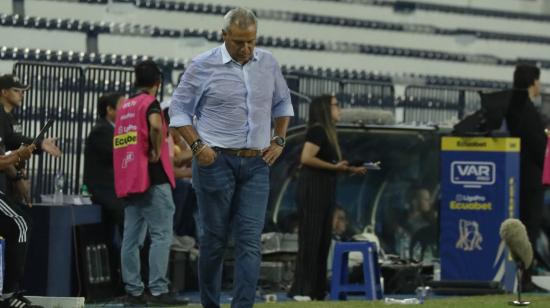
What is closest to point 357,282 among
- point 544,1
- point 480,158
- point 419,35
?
point 480,158

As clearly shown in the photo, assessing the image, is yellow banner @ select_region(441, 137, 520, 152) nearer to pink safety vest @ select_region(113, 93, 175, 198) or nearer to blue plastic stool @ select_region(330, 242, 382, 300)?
blue plastic stool @ select_region(330, 242, 382, 300)

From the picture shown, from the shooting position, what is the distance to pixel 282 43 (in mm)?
16062

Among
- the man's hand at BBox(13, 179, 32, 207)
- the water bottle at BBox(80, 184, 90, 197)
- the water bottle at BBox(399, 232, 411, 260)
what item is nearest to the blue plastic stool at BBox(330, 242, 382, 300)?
the water bottle at BBox(80, 184, 90, 197)

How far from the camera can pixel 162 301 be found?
25.7 feet

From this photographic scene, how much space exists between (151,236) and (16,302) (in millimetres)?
1567

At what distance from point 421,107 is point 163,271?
6051 millimetres

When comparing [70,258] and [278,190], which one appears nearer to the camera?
[70,258]

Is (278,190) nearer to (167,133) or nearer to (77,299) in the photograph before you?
(167,133)

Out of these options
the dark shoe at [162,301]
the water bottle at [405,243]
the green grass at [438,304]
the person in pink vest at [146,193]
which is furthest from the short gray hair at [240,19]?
the water bottle at [405,243]

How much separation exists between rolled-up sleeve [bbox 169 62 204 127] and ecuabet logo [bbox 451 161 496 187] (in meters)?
3.79

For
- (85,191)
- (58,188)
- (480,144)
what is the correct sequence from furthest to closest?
(480,144) < (85,191) < (58,188)

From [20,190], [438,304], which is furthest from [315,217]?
[20,190]

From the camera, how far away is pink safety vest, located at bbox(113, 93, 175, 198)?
7773mm

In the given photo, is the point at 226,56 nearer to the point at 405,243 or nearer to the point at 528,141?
the point at 528,141
